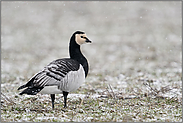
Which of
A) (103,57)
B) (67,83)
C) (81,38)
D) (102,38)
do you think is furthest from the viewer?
(102,38)

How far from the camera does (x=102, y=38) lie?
2106cm

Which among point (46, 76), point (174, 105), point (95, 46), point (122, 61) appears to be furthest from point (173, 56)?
point (46, 76)

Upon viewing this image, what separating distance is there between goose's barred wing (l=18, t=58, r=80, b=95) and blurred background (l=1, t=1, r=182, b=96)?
3585 mm

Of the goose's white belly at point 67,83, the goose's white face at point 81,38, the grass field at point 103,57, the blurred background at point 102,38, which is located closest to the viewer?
the goose's white belly at point 67,83

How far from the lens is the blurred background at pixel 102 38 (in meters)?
11.9

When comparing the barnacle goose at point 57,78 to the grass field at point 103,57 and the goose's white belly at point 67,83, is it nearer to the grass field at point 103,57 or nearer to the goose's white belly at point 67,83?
the goose's white belly at point 67,83

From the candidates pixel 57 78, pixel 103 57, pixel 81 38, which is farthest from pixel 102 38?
pixel 57 78

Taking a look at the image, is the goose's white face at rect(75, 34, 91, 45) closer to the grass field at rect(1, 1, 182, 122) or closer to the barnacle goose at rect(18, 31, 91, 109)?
the barnacle goose at rect(18, 31, 91, 109)

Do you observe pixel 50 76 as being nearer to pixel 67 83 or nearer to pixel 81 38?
pixel 67 83

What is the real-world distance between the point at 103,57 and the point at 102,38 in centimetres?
593

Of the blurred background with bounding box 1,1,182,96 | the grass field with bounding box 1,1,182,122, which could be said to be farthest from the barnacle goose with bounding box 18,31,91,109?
the blurred background with bounding box 1,1,182,96

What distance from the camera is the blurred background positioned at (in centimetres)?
1189

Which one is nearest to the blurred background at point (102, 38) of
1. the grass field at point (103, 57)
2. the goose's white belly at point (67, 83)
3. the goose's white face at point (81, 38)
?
the grass field at point (103, 57)

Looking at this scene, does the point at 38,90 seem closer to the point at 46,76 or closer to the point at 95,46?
the point at 46,76
